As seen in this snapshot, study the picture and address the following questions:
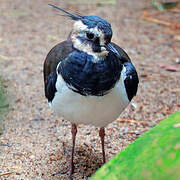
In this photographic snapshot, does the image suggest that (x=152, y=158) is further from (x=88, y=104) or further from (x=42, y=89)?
(x=42, y=89)

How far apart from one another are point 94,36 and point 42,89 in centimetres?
197

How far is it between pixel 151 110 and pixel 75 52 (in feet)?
5.66

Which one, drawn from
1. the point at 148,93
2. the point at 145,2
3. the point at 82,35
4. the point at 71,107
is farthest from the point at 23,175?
the point at 145,2

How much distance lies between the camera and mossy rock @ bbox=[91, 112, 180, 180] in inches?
50.6

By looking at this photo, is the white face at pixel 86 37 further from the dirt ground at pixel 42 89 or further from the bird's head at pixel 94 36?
the dirt ground at pixel 42 89

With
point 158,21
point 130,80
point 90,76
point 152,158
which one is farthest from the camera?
point 158,21

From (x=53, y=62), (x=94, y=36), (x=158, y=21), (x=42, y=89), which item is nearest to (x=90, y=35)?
(x=94, y=36)

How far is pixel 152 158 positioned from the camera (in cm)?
134

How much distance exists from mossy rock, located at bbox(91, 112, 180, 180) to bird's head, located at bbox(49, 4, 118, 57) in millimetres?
1119

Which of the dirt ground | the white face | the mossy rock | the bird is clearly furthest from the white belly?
the mossy rock

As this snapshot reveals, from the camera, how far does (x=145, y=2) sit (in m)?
7.58

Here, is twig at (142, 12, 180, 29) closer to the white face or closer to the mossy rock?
the white face

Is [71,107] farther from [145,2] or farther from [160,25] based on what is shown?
[145,2]

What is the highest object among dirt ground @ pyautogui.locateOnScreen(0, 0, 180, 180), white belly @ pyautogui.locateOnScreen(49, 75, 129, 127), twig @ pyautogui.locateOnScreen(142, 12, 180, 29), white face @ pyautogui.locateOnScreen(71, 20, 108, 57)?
white face @ pyautogui.locateOnScreen(71, 20, 108, 57)
